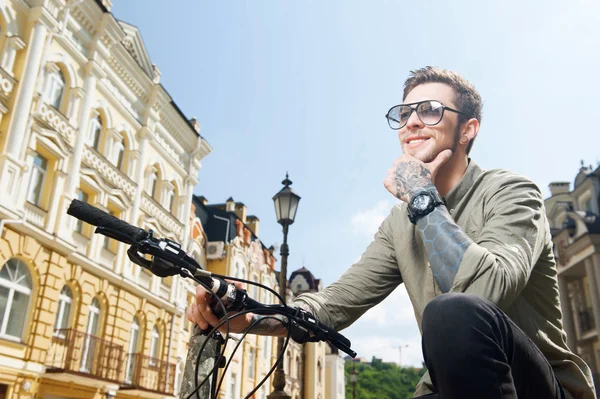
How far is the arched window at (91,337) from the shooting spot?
1623 centimetres

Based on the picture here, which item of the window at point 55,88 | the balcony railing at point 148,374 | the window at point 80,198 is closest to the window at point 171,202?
the window at point 80,198

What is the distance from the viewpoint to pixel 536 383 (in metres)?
1.47

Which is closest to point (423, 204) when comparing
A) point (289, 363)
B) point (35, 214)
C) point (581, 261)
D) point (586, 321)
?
point (35, 214)

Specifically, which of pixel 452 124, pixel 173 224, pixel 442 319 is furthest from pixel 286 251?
pixel 173 224

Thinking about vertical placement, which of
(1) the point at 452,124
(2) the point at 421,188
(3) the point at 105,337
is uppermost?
(3) the point at 105,337

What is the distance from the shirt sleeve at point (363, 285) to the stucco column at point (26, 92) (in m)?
13.5

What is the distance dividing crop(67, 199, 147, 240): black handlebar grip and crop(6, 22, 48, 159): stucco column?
13.8 metres

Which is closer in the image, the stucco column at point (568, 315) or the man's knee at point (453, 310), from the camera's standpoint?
the man's knee at point (453, 310)

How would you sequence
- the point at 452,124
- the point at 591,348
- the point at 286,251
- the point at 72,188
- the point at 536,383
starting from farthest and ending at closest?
the point at 591,348
the point at 72,188
the point at 286,251
the point at 452,124
the point at 536,383

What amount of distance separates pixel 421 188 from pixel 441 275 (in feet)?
1.16

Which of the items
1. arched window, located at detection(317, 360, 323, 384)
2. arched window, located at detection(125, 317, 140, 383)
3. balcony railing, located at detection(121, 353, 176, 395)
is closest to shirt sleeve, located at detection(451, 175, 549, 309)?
balcony railing, located at detection(121, 353, 176, 395)

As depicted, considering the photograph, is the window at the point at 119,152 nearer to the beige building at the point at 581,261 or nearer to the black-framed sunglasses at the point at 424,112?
the black-framed sunglasses at the point at 424,112

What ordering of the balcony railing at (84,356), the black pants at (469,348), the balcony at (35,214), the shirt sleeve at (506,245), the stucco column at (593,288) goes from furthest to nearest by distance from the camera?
the stucco column at (593,288), the balcony railing at (84,356), the balcony at (35,214), the shirt sleeve at (506,245), the black pants at (469,348)

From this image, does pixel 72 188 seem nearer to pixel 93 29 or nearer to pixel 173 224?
pixel 93 29
